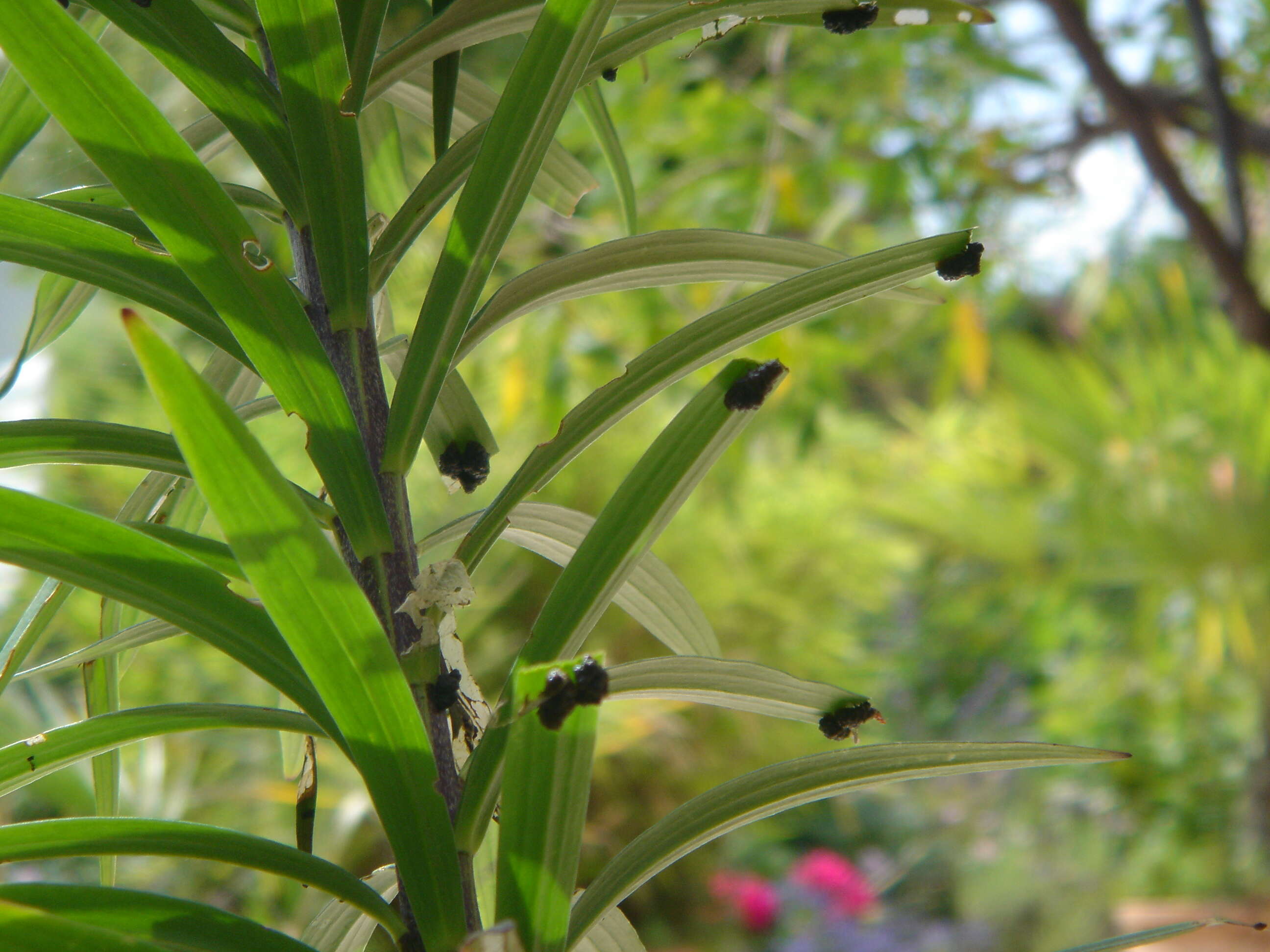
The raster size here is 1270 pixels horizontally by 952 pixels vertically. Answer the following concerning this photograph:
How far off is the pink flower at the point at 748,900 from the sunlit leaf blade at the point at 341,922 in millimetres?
2075

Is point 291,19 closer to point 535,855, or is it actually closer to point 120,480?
point 535,855

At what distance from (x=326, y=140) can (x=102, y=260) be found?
4 cm

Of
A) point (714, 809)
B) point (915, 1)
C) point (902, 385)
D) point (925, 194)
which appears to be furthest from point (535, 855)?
point (902, 385)

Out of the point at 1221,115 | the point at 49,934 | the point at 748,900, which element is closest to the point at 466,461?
the point at 49,934

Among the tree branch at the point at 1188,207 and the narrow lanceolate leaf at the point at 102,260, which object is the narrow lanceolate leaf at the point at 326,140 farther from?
the tree branch at the point at 1188,207

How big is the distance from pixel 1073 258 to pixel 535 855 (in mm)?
2138

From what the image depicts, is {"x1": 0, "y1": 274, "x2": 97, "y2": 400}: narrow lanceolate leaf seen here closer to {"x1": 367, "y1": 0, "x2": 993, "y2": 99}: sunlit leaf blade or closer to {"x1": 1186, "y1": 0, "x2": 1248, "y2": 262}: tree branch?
{"x1": 367, "y1": 0, "x2": 993, "y2": 99}: sunlit leaf blade

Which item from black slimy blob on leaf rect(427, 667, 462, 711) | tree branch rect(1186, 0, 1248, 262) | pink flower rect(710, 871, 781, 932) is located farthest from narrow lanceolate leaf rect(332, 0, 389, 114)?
pink flower rect(710, 871, 781, 932)

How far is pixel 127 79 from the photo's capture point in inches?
4.8

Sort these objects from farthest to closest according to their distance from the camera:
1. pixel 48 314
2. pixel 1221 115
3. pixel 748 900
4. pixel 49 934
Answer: pixel 748 900, pixel 1221 115, pixel 48 314, pixel 49 934

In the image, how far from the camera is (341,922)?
0.19 meters

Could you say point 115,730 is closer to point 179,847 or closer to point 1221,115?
point 179,847

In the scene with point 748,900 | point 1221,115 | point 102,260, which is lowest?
point 102,260

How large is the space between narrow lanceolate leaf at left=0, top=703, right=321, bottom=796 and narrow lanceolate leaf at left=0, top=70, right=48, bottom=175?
0.38ft
